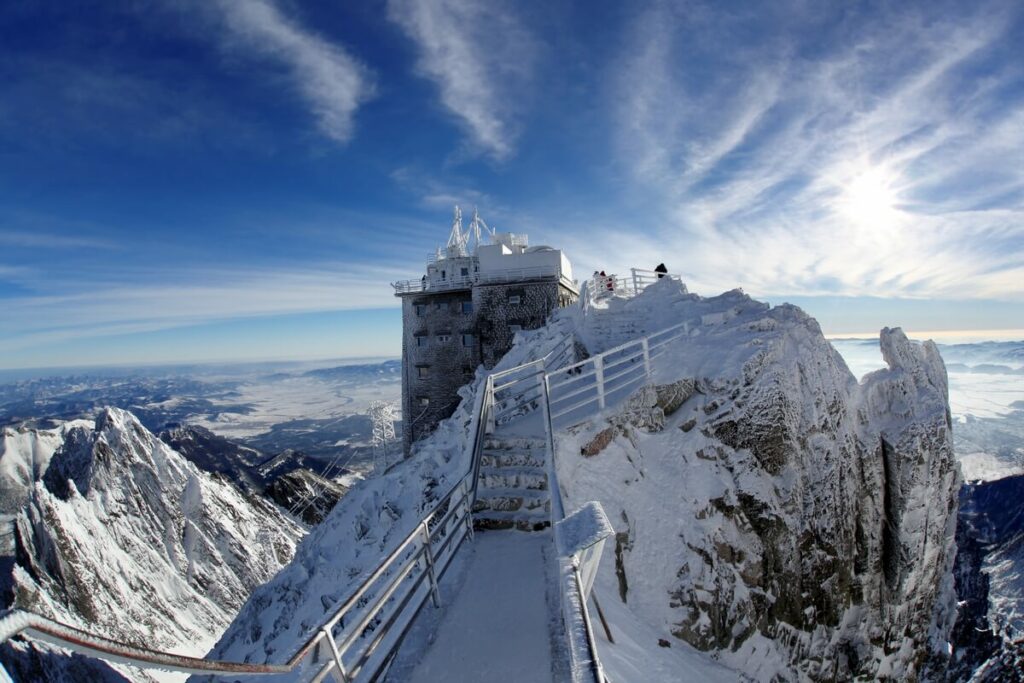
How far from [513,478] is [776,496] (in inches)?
250

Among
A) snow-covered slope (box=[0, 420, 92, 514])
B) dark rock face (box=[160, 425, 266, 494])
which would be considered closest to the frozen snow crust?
snow-covered slope (box=[0, 420, 92, 514])

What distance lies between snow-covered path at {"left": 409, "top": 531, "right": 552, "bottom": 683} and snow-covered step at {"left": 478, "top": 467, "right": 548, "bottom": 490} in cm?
132

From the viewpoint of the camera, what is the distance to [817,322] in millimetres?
14461

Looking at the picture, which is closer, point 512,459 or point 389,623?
point 389,623

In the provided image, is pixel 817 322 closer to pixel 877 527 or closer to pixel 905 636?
pixel 877 527

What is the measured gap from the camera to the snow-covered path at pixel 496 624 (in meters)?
4.92

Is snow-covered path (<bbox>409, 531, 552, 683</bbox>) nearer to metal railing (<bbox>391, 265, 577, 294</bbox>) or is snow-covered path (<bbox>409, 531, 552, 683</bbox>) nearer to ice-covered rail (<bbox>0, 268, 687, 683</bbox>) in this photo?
ice-covered rail (<bbox>0, 268, 687, 683</bbox>)

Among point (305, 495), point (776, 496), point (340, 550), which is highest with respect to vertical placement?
point (776, 496)

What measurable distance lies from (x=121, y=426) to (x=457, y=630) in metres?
53.6

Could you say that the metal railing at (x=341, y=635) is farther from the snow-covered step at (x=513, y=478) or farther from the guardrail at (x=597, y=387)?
the guardrail at (x=597, y=387)

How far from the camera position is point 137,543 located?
1559 inches

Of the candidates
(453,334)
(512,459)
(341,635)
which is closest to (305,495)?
(453,334)

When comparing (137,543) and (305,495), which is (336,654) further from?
(305,495)

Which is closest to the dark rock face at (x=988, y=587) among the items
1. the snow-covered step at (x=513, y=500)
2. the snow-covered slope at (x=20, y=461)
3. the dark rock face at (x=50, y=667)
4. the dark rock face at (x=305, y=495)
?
the snow-covered step at (x=513, y=500)
